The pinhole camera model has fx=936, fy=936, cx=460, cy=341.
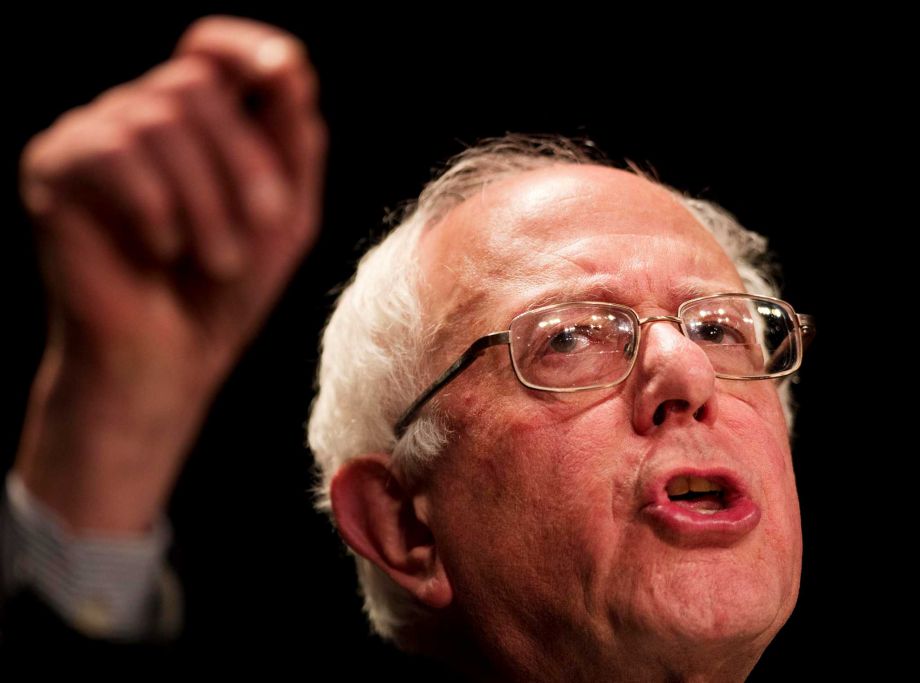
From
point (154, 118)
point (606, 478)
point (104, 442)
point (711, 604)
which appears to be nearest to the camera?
point (154, 118)

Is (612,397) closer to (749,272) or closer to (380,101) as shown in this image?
(749,272)

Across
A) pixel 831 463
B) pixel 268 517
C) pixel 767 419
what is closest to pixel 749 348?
pixel 767 419

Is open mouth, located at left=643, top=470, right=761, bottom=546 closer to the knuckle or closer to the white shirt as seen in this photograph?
the white shirt

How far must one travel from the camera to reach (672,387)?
1.73m

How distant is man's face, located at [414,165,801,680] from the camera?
1.65m

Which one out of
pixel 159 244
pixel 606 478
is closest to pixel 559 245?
pixel 606 478

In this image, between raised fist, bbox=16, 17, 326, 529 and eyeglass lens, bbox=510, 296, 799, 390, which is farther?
eyeglass lens, bbox=510, 296, 799, 390

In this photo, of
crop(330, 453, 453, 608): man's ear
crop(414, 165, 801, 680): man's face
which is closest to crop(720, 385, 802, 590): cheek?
crop(414, 165, 801, 680): man's face

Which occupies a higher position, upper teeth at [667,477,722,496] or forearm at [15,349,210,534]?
forearm at [15,349,210,534]

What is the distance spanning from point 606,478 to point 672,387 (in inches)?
8.2

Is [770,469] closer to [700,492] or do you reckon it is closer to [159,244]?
[700,492]

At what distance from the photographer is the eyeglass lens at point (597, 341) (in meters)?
1.83

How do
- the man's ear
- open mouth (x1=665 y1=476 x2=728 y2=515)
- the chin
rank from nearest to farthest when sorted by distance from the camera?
the chin
open mouth (x1=665 y1=476 x2=728 y2=515)
the man's ear

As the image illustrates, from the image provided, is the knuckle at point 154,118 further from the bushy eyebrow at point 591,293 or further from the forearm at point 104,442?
the bushy eyebrow at point 591,293
